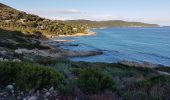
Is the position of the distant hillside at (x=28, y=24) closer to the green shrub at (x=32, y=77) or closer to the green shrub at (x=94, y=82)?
the green shrub at (x=32, y=77)

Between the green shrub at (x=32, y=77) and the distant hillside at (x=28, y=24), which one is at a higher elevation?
the green shrub at (x=32, y=77)

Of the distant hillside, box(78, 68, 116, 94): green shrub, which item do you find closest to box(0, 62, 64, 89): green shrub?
box(78, 68, 116, 94): green shrub

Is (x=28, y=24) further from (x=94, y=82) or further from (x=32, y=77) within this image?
(x=94, y=82)

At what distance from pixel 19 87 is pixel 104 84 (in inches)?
81.4

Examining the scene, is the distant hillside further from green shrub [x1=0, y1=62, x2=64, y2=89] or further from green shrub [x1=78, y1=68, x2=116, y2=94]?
green shrub [x1=78, y1=68, x2=116, y2=94]

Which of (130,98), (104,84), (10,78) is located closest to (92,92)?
(104,84)

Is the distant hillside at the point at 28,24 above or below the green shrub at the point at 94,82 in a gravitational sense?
below

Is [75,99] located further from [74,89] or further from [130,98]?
[130,98]

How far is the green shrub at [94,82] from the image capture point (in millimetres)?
7855

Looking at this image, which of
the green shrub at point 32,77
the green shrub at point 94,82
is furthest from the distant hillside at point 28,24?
the green shrub at point 94,82

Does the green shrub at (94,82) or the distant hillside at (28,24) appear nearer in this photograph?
the green shrub at (94,82)

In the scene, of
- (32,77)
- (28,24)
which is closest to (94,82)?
(32,77)

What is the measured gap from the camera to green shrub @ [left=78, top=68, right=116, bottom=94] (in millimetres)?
7855

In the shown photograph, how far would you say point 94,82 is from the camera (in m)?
7.94
